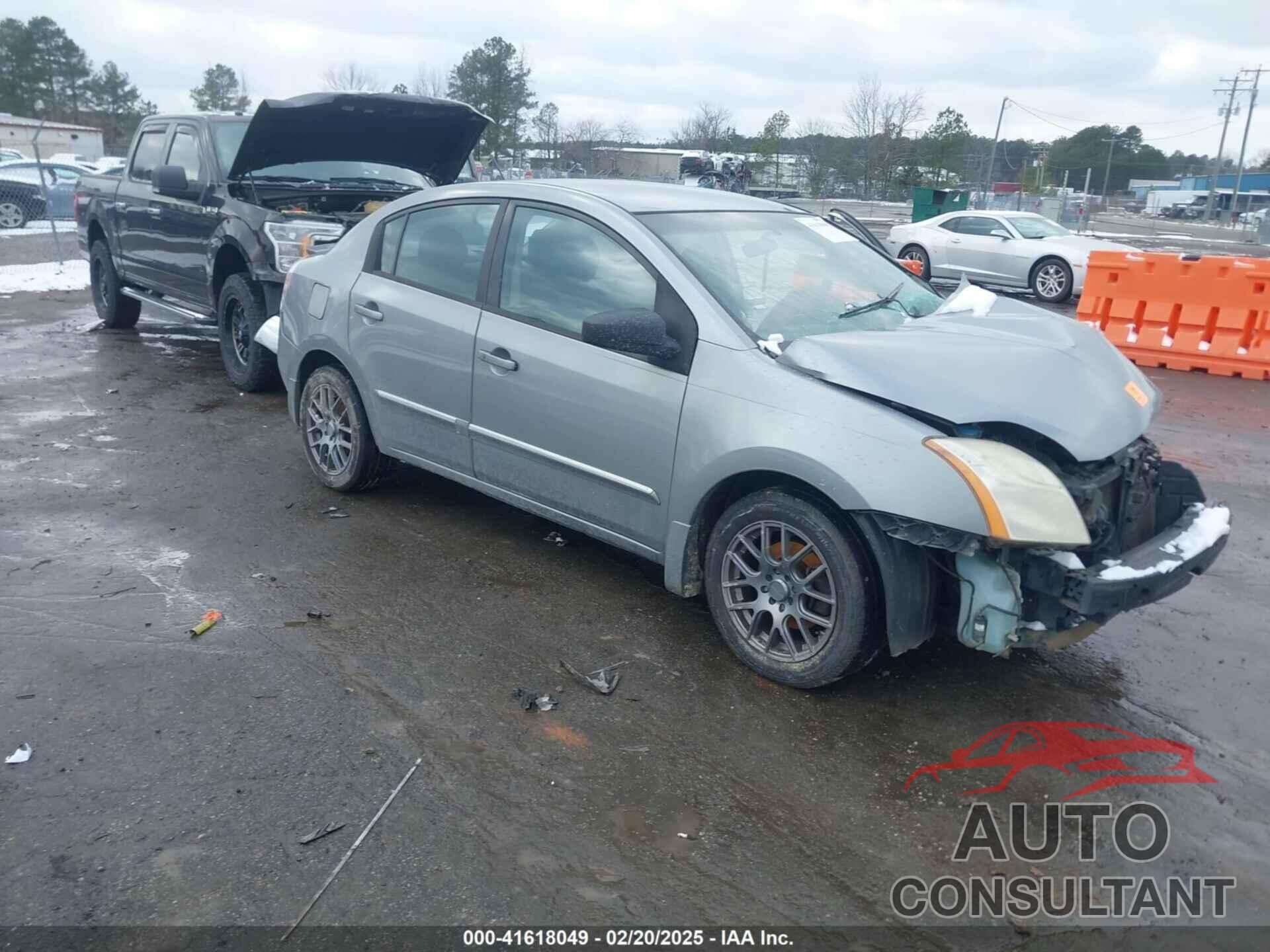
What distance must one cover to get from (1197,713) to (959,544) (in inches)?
49.5

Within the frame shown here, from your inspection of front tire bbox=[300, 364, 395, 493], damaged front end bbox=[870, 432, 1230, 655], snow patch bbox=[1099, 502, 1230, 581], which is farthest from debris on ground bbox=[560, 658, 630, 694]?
front tire bbox=[300, 364, 395, 493]

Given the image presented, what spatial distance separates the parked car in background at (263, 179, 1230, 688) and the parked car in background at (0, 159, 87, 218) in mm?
22138

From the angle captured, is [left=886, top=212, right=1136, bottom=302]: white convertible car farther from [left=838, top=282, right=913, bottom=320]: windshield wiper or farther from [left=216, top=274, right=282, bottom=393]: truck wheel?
[left=838, top=282, right=913, bottom=320]: windshield wiper

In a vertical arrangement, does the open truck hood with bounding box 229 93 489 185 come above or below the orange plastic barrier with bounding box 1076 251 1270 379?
above

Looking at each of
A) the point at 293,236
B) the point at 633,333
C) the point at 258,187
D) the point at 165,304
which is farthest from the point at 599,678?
the point at 165,304

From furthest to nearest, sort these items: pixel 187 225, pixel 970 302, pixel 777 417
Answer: pixel 187 225, pixel 970 302, pixel 777 417

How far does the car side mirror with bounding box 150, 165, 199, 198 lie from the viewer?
26.9ft

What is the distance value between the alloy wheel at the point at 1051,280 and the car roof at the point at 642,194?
1264cm

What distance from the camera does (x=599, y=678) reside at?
3.97 meters

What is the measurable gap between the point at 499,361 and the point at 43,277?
13.6 meters

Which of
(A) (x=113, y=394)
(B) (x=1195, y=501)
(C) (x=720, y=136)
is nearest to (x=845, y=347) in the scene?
(B) (x=1195, y=501)

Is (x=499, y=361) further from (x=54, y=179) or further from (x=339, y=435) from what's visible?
(x=54, y=179)

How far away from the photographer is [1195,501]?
4055mm

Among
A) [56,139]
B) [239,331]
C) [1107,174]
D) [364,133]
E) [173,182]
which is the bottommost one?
[239,331]
